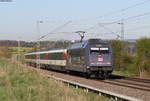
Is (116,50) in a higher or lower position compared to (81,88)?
higher

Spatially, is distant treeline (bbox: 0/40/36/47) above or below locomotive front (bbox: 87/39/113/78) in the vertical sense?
above

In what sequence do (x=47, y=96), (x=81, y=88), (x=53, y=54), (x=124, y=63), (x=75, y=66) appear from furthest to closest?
(x=53, y=54), (x=124, y=63), (x=75, y=66), (x=81, y=88), (x=47, y=96)

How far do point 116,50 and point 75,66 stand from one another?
364 inches

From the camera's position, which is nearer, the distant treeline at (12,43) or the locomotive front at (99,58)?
the locomotive front at (99,58)

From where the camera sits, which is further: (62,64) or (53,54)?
(53,54)

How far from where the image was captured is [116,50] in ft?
126

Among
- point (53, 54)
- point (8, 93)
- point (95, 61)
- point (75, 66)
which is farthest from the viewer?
point (53, 54)

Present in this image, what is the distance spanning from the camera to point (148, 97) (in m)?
15.1

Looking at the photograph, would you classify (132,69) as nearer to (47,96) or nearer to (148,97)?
(148,97)

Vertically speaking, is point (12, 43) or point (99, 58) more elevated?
point (12, 43)

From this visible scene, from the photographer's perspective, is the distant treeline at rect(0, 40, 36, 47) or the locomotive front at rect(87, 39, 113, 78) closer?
the locomotive front at rect(87, 39, 113, 78)

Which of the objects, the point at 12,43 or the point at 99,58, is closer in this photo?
the point at 99,58

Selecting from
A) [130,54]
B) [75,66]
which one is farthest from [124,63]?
[75,66]

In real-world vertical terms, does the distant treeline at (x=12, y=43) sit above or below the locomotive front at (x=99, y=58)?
above
